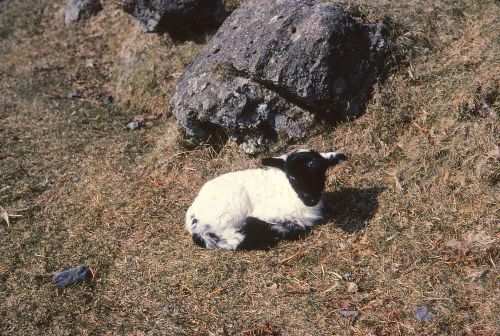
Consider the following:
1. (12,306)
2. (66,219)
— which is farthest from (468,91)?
(12,306)

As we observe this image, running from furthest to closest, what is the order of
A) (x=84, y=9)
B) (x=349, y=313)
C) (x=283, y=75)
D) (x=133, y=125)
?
1. (x=84, y=9)
2. (x=133, y=125)
3. (x=283, y=75)
4. (x=349, y=313)

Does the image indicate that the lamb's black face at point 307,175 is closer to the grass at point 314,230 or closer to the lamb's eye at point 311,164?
the lamb's eye at point 311,164

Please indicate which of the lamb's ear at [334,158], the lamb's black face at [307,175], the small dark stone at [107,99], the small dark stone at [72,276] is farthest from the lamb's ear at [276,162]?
the small dark stone at [107,99]

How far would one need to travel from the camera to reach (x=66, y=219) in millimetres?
5824

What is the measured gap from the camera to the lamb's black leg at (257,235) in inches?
199

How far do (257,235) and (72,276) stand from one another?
1810mm

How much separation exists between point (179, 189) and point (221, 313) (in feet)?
6.57

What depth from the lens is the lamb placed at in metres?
5.05

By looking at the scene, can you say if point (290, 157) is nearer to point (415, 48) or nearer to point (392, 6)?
point (415, 48)

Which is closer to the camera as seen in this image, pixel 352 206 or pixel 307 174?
pixel 307 174

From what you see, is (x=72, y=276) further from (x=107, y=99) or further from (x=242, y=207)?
(x=107, y=99)

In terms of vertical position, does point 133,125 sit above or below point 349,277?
above

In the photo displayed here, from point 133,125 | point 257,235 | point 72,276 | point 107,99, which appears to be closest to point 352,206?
point 257,235

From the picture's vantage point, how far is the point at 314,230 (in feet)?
17.2
